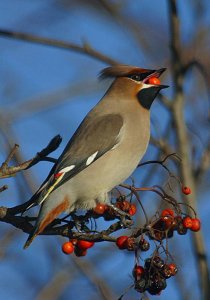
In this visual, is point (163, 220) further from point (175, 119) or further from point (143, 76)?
point (175, 119)

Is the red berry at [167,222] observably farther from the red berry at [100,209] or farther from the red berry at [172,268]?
the red berry at [100,209]

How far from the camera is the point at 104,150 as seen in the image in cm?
435

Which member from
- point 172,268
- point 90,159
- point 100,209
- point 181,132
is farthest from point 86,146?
point 181,132

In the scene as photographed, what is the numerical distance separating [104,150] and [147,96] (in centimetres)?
61

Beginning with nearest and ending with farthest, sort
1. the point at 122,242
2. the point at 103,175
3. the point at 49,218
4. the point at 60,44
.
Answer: the point at 122,242 → the point at 49,218 → the point at 103,175 → the point at 60,44

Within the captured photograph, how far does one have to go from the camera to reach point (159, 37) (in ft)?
22.7

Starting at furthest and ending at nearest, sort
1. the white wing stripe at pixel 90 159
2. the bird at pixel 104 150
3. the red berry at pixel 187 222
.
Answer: the white wing stripe at pixel 90 159 → the bird at pixel 104 150 → the red berry at pixel 187 222

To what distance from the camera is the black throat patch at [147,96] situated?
187 inches

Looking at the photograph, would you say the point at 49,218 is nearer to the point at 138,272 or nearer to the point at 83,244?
the point at 83,244

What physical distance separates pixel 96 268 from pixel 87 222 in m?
1.74

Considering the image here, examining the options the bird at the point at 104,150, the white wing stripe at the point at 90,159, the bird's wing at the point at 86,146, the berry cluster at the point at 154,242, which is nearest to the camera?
the berry cluster at the point at 154,242

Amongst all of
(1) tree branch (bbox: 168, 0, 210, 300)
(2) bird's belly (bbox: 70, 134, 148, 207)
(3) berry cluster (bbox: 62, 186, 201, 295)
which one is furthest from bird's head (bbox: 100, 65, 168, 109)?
(3) berry cluster (bbox: 62, 186, 201, 295)

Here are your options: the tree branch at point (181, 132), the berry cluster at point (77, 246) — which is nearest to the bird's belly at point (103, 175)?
the berry cluster at point (77, 246)

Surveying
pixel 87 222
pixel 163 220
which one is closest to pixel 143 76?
pixel 87 222
